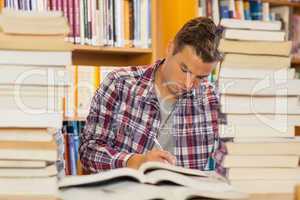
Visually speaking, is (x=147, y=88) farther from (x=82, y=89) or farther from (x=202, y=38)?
(x=82, y=89)

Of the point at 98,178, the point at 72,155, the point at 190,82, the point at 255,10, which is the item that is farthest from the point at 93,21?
the point at 98,178

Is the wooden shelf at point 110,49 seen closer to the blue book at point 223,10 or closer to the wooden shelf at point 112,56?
the wooden shelf at point 112,56

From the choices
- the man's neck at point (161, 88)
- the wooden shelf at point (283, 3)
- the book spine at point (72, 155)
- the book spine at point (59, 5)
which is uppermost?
the wooden shelf at point (283, 3)

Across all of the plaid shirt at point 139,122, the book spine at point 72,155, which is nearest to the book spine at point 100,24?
the book spine at point 72,155

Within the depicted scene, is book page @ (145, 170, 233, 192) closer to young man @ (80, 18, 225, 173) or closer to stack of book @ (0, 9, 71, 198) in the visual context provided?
stack of book @ (0, 9, 71, 198)

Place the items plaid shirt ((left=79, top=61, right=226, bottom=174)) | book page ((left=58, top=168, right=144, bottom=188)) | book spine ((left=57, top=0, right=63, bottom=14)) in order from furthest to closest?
1. book spine ((left=57, top=0, right=63, bottom=14))
2. plaid shirt ((left=79, top=61, right=226, bottom=174))
3. book page ((left=58, top=168, right=144, bottom=188))

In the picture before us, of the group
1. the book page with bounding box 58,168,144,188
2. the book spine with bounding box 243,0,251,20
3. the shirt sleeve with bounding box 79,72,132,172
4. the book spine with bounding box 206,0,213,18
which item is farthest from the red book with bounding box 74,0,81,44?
the book page with bounding box 58,168,144,188

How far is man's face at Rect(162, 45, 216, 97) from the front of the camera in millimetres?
1486

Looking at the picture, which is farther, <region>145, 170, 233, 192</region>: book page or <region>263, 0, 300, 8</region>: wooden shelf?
<region>263, 0, 300, 8</region>: wooden shelf

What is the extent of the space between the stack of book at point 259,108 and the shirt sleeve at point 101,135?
0.54 metres

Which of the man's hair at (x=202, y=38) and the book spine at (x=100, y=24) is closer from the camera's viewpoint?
the man's hair at (x=202, y=38)

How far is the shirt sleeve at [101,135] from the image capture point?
147 cm

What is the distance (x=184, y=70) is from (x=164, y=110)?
0.23 meters

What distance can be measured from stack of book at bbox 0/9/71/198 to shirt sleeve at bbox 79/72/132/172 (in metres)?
0.61
